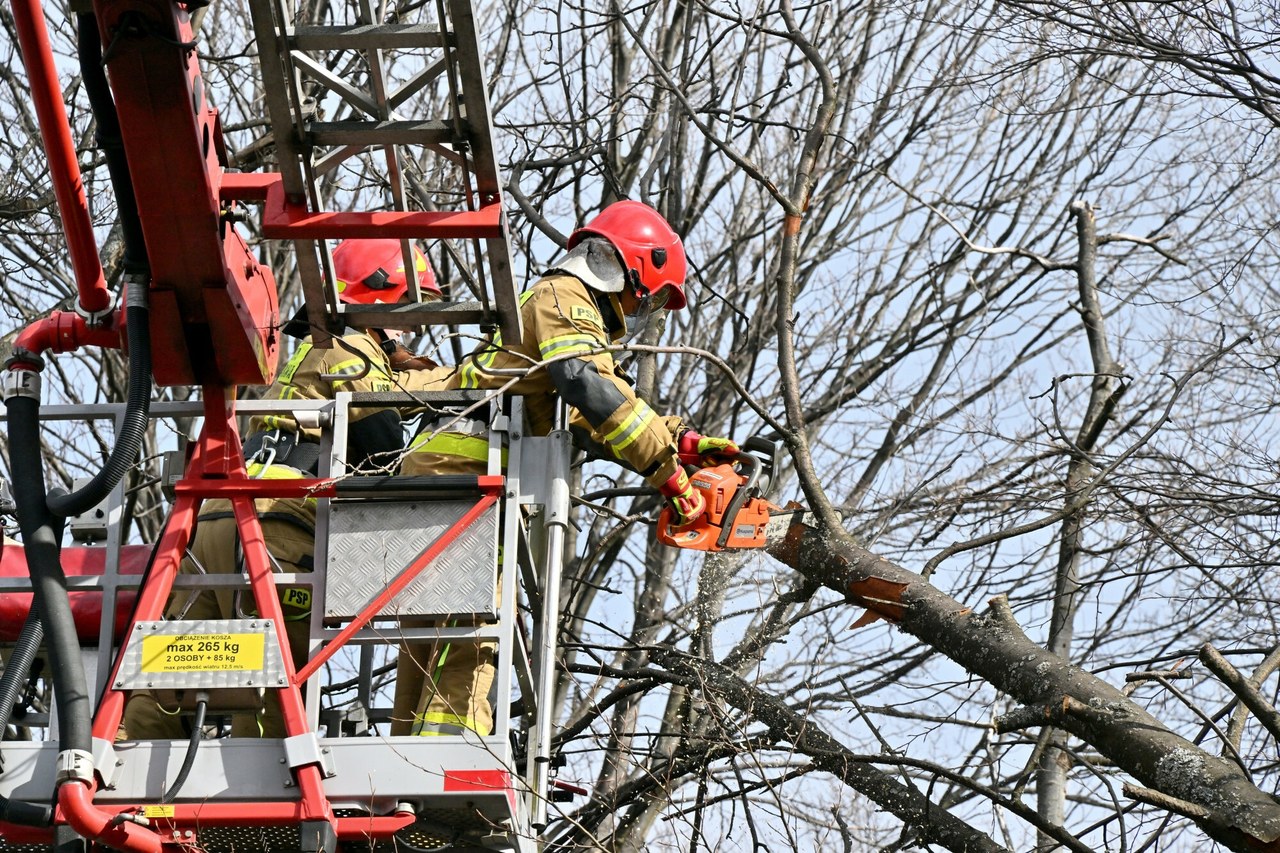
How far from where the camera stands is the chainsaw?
227 inches

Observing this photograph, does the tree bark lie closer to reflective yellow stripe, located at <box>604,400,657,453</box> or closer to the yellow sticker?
reflective yellow stripe, located at <box>604,400,657,453</box>

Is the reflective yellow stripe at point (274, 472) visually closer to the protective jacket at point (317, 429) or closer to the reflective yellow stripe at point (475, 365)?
the protective jacket at point (317, 429)

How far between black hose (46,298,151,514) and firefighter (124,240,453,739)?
1.34ft

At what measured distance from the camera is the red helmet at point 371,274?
6180 mm

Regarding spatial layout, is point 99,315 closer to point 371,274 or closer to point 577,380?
point 371,274

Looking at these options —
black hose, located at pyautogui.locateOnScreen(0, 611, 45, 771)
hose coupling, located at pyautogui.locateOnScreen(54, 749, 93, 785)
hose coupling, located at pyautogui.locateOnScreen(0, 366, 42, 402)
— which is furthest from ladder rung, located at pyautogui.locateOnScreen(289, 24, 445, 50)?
hose coupling, located at pyautogui.locateOnScreen(54, 749, 93, 785)

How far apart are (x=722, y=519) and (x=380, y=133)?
6.43ft

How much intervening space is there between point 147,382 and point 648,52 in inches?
163

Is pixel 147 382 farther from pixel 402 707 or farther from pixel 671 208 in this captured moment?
pixel 671 208

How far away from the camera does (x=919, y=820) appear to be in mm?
5086

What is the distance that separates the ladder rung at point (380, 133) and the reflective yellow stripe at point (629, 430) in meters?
1.19

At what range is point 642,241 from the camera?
6.02 m

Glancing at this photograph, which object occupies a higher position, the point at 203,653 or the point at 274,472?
the point at 274,472

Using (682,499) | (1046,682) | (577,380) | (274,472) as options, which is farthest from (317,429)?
(1046,682)
